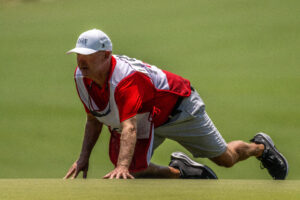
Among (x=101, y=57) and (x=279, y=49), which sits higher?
(x=101, y=57)

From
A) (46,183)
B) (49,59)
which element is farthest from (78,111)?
(46,183)

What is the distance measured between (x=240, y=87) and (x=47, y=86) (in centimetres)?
344

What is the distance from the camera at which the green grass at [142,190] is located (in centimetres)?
349

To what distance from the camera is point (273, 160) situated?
22.3ft

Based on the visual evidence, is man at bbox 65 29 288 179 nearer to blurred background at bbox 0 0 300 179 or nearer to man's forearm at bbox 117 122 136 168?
man's forearm at bbox 117 122 136 168

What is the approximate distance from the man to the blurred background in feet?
2.87

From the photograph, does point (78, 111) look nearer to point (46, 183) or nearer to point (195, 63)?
point (195, 63)

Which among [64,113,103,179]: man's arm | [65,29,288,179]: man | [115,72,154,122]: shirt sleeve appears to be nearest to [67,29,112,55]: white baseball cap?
[65,29,288,179]: man

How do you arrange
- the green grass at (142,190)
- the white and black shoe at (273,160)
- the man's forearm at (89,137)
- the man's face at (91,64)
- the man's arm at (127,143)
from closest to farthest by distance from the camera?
the green grass at (142,190) → the man's arm at (127,143) → the man's face at (91,64) → the man's forearm at (89,137) → the white and black shoe at (273,160)

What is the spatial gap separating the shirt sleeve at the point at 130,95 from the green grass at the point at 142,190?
0.77 metres

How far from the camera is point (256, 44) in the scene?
13.8 metres

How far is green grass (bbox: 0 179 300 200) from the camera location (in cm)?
349

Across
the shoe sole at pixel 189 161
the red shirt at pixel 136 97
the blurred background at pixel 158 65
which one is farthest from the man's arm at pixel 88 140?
the blurred background at pixel 158 65

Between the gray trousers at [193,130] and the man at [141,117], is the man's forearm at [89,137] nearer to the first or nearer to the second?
the man at [141,117]
